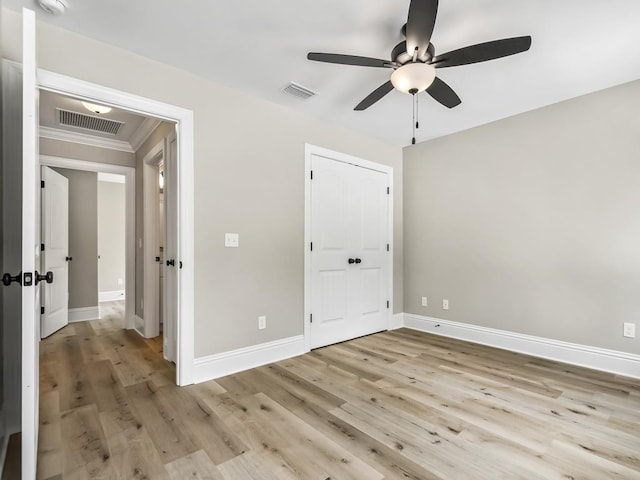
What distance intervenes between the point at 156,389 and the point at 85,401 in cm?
44

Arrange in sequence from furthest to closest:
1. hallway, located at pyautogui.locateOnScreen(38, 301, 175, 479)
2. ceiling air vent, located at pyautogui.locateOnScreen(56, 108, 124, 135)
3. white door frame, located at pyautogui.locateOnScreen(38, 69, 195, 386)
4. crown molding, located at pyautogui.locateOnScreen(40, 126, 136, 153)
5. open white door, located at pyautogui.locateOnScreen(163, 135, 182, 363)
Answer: crown molding, located at pyautogui.locateOnScreen(40, 126, 136, 153) < ceiling air vent, located at pyautogui.locateOnScreen(56, 108, 124, 135) < open white door, located at pyautogui.locateOnScreen(163, 135, 182, 363) < white door frame, located at pyautogui.locateOnScreen(38, 69, 195, 386) < hallway, located at pyautogui.locateOnScreen(38, 301, 175, 479)

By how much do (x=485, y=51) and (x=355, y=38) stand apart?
0.83 metres

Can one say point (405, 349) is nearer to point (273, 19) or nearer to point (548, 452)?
point (548, 452)

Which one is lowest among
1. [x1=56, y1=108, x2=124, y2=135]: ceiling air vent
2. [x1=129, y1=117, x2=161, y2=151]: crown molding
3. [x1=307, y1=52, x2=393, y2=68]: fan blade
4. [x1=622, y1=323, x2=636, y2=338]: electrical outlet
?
[x1=622, y1=323, x2=636, y2=338]: electrical outlet

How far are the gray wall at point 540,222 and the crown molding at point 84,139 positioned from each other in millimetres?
4050

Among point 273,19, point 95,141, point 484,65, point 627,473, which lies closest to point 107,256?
point 95,141

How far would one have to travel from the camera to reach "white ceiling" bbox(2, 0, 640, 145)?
1815 mm

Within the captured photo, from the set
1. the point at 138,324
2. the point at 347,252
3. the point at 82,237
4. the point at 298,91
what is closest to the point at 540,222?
the point at 347,252

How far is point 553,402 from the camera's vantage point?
2.17 m

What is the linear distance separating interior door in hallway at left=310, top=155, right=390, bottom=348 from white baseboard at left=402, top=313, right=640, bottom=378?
74 centimetres

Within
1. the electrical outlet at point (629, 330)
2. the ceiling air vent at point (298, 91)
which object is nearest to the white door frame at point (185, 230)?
the ceiling air vent at point (298, 91)

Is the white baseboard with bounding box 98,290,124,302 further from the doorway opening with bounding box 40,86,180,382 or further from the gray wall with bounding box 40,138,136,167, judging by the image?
the gray wall with bounding box 40,138,136,167

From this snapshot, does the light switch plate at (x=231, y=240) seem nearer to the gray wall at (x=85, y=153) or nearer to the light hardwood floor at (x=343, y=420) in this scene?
the light hardwood floor at (x=343, y=420)

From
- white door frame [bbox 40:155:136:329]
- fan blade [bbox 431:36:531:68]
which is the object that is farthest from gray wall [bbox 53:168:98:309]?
fan blade [bbox 431:36:531:68]
